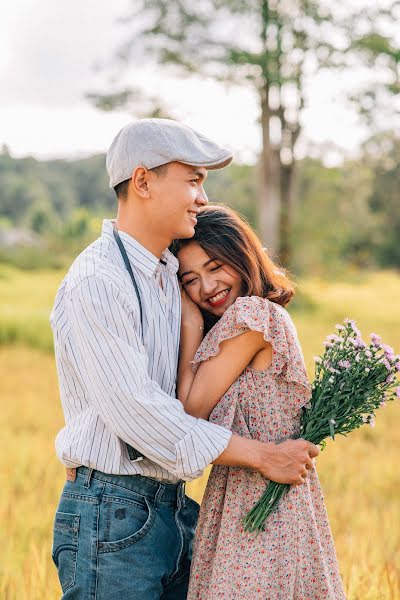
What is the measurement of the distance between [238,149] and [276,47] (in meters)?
2.74

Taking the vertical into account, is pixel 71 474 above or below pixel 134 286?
below

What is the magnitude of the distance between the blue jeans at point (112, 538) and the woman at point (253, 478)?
0.17 meters

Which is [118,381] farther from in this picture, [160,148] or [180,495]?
[160,148]

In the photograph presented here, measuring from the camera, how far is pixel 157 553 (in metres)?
2.50

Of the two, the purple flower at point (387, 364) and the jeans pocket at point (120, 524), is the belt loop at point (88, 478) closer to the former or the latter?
the jeans pocket at point (120, 524)

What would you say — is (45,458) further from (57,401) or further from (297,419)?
(297,419)

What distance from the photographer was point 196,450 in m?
2.34

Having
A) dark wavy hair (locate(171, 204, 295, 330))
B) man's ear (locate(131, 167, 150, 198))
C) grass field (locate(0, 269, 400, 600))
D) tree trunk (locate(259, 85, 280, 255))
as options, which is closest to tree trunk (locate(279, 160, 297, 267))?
tree trunk (locate(259, 85, 280, 255))

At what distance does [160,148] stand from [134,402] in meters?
0.74

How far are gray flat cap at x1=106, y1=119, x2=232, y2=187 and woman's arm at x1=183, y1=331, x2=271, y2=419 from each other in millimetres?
537

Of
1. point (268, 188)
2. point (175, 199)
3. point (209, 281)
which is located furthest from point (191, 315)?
point (268, 188)

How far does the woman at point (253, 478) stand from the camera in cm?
250

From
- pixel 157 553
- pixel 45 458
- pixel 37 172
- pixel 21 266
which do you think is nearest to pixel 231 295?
pixel 157 553

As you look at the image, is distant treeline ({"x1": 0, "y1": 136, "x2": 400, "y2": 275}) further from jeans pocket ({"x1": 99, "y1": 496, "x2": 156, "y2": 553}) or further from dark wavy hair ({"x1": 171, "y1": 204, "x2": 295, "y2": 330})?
jeans pocket ({"x1": 99, "y1": 496, "x2": 156, "y2": 553})
